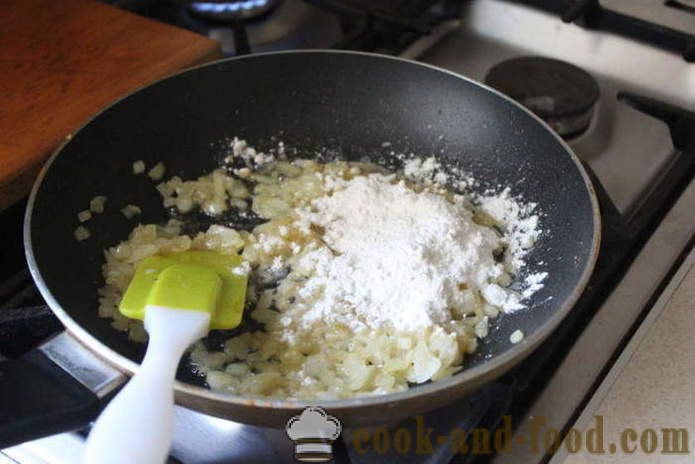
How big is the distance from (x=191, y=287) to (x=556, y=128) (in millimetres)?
553

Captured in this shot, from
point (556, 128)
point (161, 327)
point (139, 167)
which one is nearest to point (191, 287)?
point (161, 327)

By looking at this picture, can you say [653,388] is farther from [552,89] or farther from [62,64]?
[62,64]

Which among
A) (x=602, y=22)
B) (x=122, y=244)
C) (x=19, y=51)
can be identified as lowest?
(x=122, y=244)

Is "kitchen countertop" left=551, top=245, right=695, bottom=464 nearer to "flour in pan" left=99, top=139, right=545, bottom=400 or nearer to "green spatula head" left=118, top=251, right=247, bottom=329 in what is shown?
"flour in pan" left=99, top=139, right=545, bottom=400

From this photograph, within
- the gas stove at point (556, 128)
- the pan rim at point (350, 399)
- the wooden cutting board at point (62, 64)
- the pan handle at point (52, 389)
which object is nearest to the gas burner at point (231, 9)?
the gas stove at point (556, 128)

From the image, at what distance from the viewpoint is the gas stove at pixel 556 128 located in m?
0.72

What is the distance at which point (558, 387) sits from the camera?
29.8 inches

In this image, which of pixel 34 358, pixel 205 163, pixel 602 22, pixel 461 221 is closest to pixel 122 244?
pixel 205 163

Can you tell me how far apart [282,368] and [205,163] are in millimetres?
350

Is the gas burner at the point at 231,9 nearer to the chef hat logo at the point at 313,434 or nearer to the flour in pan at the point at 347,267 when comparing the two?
the flour in pan at the point at 347,267

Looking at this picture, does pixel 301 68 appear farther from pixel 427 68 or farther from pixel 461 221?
pixel 461 221

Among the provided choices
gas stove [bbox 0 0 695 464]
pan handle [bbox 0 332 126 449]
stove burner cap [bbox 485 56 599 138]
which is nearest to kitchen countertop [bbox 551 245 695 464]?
gas stove [bbox 0 0 695 464]

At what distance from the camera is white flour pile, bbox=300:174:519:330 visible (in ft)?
2.66

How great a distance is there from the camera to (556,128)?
1.03 metres
